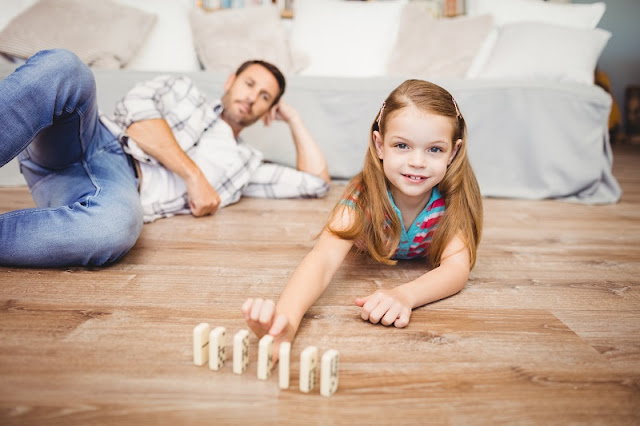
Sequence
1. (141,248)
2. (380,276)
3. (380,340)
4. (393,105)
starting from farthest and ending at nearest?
(141,248) → (380,276) → (393,105) → (380,340)

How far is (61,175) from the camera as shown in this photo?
141cm

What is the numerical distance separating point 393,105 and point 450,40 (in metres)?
1.93

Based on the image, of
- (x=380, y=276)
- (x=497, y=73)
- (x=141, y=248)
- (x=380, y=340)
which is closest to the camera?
(x=380, y=340)

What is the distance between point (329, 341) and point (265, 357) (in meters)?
0.19

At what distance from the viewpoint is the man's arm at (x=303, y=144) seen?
81.0 inches

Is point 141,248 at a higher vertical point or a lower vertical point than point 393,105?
lower

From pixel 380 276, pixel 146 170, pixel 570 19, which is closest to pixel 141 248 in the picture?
pixel 146 170

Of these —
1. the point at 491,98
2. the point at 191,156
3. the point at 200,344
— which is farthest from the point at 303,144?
the point at 200,344

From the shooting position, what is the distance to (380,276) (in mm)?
1285

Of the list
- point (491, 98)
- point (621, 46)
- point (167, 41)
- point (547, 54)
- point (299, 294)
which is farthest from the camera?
point (621, 46)

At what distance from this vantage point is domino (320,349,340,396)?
2.44 feet

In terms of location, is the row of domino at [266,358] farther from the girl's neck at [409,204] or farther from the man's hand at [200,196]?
the man's hand at [200,196]

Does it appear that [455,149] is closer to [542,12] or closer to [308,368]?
[308,368]

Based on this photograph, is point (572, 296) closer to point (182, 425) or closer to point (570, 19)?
point (182, 425)
